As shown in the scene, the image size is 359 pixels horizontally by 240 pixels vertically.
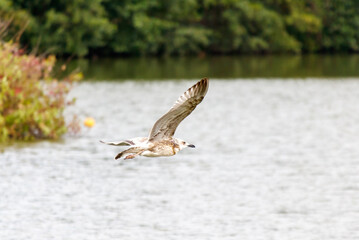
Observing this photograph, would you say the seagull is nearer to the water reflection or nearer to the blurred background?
the blurred background

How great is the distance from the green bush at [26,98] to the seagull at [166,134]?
9192mm

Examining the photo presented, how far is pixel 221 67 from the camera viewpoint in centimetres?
4172

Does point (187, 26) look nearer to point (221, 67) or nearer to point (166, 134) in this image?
point (221, 67)

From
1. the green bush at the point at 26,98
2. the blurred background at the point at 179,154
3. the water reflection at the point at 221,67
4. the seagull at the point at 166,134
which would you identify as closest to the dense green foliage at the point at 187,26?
the water reflection at the point at 221,67

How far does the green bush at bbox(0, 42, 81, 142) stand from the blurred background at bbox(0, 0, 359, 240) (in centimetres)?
3

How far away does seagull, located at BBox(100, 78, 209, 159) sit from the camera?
7.20 metres

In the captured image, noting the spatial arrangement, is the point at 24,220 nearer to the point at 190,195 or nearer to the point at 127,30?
the point at 190,195

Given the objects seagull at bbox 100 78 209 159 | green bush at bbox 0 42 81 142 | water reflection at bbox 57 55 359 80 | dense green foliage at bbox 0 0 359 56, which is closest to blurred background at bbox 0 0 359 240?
green bush at bbox 0 42 81 142

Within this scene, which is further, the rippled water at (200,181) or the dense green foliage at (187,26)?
the dense green foliage at (187,26)

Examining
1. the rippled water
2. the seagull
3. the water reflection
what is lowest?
the rippled water

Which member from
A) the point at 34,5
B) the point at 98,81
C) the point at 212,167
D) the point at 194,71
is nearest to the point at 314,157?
the point at 212,167

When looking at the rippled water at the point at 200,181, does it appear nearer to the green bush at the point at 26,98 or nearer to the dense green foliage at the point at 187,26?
the green bush at the point at 26,98

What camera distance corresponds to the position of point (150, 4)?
47.6 metres

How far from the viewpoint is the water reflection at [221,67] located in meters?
37.0
